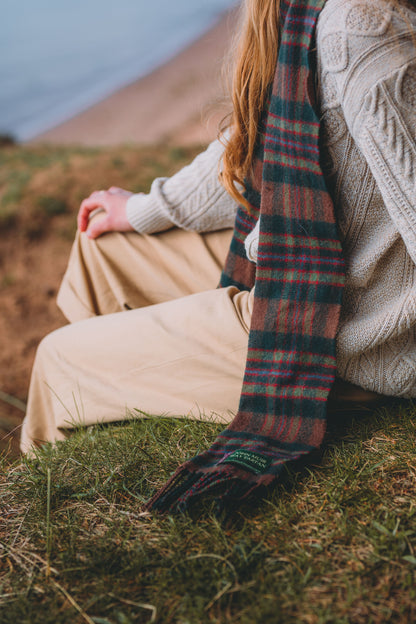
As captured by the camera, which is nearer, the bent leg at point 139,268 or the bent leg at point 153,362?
the bent leg at point 153,362

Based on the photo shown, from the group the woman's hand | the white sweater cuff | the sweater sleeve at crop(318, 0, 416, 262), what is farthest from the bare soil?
the sweater sleeve at crop(318, 0, 416, 262)

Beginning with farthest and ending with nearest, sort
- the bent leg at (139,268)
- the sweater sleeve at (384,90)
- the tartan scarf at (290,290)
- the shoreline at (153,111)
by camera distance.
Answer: the shoreline at (153,111) < the bent leg at (139,268) < the tartan scarf at (290,290) < the sweater sleeve at (384,90)

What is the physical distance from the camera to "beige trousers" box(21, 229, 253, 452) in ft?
5.38

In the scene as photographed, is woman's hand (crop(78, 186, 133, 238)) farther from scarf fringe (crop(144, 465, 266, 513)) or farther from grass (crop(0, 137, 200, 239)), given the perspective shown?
grass (crop(0, 137, 200, 239))

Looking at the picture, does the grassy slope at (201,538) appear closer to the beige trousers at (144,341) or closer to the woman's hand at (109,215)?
the beige trousers at (144,341)

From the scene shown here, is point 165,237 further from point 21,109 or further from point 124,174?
point 21,109

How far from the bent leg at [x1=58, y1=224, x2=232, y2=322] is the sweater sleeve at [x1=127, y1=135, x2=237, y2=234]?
2.9 inches

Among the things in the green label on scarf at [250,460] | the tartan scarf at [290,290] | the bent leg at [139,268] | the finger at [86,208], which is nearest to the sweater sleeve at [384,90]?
the tartan scarf at [290,290]

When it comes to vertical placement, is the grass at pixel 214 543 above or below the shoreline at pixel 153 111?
below

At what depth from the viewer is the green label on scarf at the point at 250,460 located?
135 centimetres

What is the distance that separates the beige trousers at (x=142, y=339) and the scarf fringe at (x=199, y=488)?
1.13 ft

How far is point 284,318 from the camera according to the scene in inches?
59.0

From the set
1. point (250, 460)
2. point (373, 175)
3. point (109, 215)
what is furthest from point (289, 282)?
point (109, 215)

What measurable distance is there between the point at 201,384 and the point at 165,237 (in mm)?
681
